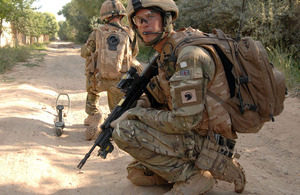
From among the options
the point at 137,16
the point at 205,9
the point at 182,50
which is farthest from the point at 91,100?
the point at 205,9

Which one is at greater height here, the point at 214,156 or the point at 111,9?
the point at 111,9

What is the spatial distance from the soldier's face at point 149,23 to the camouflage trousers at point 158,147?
2.69ft

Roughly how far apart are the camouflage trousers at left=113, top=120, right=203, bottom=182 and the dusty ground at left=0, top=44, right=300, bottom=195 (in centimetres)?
41

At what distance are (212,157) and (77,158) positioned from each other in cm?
216

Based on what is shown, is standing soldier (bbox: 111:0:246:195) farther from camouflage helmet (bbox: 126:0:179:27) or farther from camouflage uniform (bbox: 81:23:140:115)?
camouflage uniform (bbox: 81:23:140:115)

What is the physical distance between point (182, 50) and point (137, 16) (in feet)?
2.00

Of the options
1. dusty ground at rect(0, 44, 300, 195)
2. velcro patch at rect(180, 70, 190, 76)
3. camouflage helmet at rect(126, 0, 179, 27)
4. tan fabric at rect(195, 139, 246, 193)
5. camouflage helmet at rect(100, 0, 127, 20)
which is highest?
camouflage helmet at rect(100, 0, 127, 20)

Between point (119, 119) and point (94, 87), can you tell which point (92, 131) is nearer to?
point (94, 87)

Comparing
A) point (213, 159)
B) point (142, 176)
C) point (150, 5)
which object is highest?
point (150, 5)

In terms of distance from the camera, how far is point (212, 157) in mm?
2645

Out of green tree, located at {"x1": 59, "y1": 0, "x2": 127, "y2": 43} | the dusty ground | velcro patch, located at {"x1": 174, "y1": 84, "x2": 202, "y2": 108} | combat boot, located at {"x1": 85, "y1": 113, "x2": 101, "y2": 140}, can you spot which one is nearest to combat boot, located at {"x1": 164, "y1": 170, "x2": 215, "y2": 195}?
the dusty ground

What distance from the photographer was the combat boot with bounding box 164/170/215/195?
261cm

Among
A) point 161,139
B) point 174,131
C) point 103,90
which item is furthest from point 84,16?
point 174,131

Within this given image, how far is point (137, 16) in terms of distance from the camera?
2.73 metres
